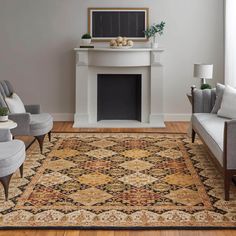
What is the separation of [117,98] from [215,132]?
3266 millimetres

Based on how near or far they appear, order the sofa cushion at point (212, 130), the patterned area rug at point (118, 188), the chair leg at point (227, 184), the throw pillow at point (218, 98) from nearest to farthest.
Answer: the patterned area rug at point (118, 188) → the chair leg at point (227, 184) → the sofa cushion at point (212, 130) → the throw pillow at point (218, 98)

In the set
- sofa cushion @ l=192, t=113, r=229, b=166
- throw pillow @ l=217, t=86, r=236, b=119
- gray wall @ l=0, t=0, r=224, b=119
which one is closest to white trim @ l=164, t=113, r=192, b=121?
gray wall @ l=0, t=0, r=224, b=119

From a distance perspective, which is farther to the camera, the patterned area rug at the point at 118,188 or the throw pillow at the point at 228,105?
the throw pillow at the point at 228,105

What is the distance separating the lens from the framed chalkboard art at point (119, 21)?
24.7 feet

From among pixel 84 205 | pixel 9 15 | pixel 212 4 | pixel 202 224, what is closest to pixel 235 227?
pixel 202 224

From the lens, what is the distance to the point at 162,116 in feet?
24.4

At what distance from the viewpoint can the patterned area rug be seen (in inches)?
135

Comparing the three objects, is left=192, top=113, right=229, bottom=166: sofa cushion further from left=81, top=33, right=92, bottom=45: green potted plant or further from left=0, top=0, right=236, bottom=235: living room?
left=81, top=33, right=92, bottom=45: green potted plant

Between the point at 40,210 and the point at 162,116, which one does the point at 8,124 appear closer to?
the point at 40,210

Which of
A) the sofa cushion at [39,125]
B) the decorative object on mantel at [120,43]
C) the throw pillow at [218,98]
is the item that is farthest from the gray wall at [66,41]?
the sofa cushion at [39,125]

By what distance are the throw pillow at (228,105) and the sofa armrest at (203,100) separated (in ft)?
1.27

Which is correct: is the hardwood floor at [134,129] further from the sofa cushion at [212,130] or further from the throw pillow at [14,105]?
the throw pillow at [14,105]

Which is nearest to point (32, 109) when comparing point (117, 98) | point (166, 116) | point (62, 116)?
point (62, 116)

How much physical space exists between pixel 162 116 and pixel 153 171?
2.79 metres
